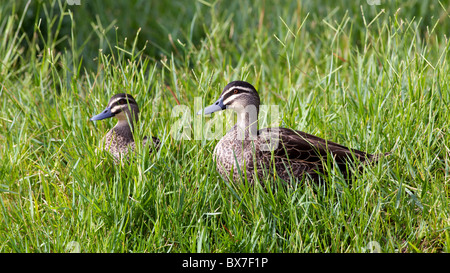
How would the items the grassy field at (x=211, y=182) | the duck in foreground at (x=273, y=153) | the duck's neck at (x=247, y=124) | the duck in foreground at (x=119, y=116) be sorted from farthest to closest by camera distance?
the duck in foreground at (x=119, y=116) < the duck's neck at (x=247, y=124) < the duck in foreground at (x=273, y=153) < the grassy field at (x=211, y=182)

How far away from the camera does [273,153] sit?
4215 millimetres

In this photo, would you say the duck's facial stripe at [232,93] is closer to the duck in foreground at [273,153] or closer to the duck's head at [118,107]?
the duck in foreground at [273,153]

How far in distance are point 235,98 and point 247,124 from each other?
23cm

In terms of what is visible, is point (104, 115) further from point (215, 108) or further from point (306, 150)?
point (306, 150)

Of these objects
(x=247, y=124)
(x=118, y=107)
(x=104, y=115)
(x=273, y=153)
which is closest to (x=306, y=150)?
(x=273, y=153)

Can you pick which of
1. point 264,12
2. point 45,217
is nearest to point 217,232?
point 45,217

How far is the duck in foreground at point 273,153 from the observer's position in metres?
4.30

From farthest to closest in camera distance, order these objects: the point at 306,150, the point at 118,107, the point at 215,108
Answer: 1. the point at 118,107
2. the point at 215,108
3. the point at 306,150

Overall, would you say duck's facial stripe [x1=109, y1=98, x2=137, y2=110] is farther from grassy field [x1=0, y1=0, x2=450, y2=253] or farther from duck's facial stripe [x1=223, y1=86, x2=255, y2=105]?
duck's facial stripe [x1=223, y1=86, x2=255, y2=105]

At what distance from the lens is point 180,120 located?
16.3ft

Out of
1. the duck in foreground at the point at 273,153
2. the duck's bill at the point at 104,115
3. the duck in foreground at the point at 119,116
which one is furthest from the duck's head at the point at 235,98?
the duck's bill at the point at 104,115

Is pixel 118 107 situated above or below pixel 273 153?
above

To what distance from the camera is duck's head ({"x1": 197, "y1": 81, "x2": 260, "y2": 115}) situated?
460cm

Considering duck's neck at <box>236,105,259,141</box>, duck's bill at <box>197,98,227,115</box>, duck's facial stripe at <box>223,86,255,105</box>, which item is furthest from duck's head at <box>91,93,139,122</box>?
duck's neck at <box>236,105,259,141</box>
